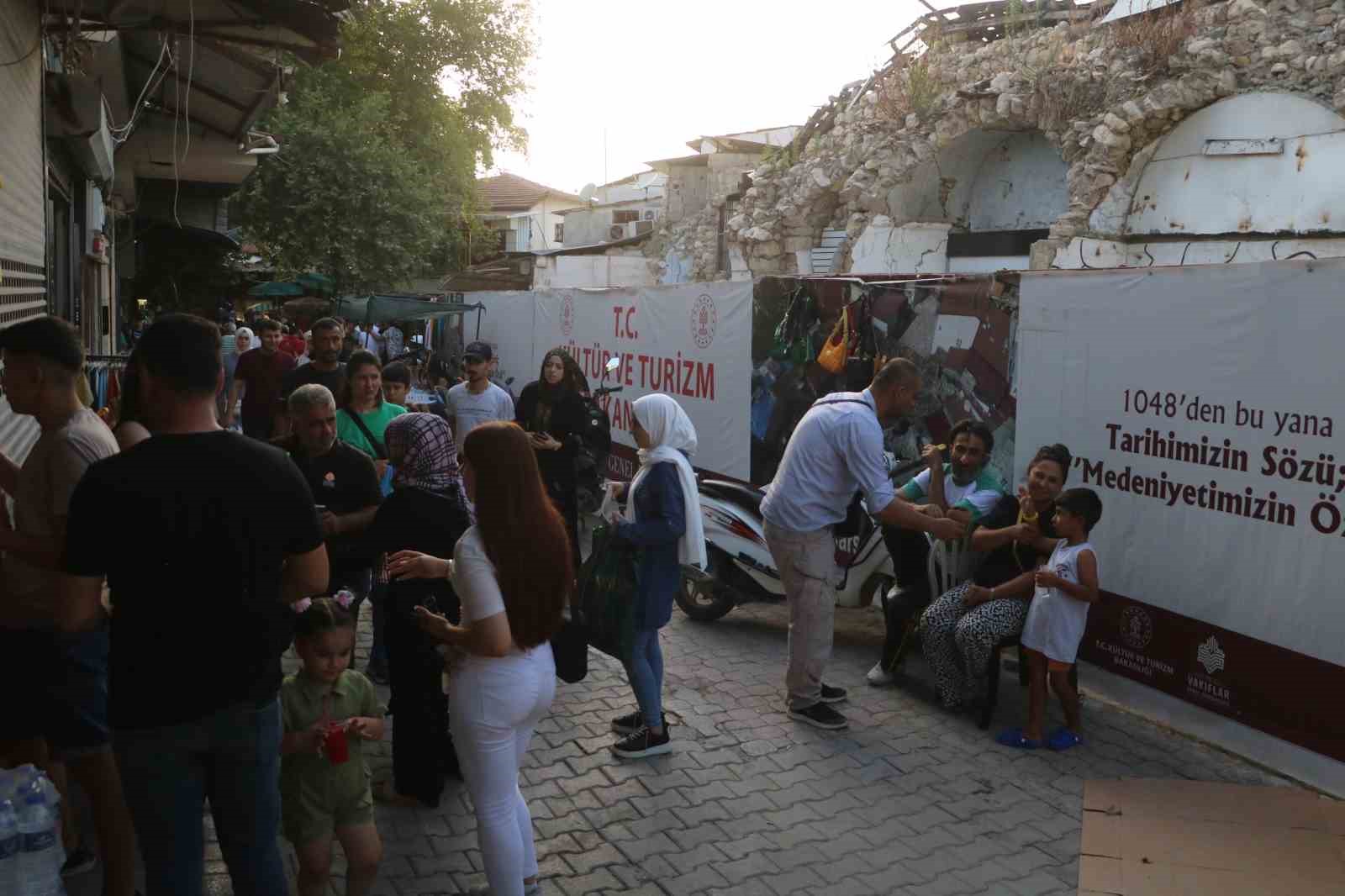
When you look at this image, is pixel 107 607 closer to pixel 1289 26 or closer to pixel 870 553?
pixel 870 553

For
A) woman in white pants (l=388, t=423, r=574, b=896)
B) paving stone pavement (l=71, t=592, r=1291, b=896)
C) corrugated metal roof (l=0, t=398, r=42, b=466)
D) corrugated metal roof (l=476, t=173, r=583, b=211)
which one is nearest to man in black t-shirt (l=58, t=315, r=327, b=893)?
woman in white pants (l=388, t=423, r=574, b=896)

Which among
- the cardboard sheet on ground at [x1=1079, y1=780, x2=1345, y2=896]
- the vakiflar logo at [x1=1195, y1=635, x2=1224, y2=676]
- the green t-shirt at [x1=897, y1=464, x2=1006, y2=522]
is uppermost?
the green t-shirt at [x1=897, y1=464, x2=1006, y2=522]

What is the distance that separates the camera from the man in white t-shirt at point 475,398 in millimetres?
8359

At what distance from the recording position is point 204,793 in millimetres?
2859

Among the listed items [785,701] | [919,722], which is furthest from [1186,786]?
[785,701]

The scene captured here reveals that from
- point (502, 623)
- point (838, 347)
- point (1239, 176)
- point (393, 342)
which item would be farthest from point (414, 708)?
point (393, 342)

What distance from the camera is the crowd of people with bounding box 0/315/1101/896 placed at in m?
2.69

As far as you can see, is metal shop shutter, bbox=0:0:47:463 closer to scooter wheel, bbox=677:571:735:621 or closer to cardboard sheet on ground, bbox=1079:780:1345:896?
scooter wheel, bbox=677:571:735:621

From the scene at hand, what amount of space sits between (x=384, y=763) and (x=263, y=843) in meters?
2.41

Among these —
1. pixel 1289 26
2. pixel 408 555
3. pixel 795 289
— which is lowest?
pixel 408 555

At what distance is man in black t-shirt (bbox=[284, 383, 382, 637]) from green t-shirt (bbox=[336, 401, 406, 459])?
2.99 feet

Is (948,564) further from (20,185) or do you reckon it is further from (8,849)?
(20,185)

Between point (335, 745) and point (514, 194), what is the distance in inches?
2128

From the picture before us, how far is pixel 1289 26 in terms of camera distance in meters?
14.6
